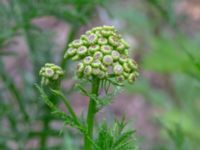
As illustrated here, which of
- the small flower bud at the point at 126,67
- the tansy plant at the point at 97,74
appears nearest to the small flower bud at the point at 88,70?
the tansy plant at the point at 97,74

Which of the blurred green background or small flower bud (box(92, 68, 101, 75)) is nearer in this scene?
small flower bud (box(92, 68, 101, 75))

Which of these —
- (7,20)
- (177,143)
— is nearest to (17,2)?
(7,20)

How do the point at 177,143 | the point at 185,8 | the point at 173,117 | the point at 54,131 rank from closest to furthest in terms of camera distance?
the point at 177,143
the point at 54,131
the point at 173,117
the point at 185,8

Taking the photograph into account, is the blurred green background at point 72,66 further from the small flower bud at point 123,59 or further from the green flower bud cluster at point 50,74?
the small flower bud at point 123,59

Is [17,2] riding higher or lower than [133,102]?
lower

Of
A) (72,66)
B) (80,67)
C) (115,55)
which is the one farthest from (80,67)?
(72,66)

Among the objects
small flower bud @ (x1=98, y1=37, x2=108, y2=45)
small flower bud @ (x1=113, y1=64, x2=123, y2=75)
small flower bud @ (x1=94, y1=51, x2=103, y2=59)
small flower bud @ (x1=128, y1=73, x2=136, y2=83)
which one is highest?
small flower bud @ (x1=98, y1=37, x2=108, y2=45)

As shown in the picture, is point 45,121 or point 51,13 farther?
point 45,121

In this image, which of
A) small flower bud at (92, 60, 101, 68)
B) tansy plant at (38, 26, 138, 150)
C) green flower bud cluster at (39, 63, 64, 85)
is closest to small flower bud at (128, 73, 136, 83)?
tansy plant at (38, 26, 138, 150)

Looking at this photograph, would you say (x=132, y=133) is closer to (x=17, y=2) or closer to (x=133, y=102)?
(x=17, y=2)

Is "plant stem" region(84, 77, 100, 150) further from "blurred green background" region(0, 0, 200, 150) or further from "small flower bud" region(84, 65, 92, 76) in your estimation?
"blurred green background" region(0, 0, 200, 150)
